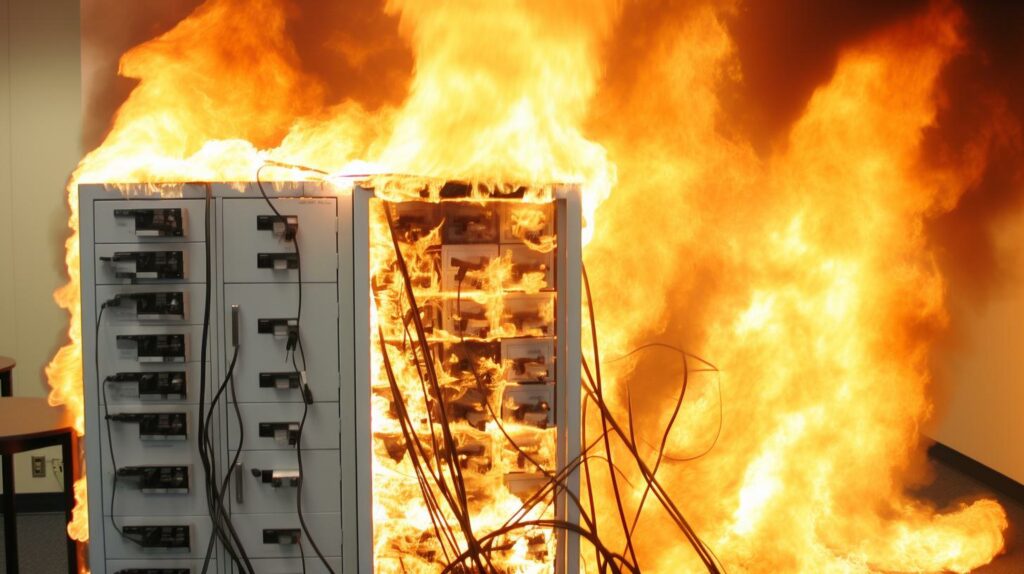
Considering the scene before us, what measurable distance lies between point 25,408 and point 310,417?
1392mm

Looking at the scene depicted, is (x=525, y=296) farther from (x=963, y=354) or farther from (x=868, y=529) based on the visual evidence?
(x=963, y=354)

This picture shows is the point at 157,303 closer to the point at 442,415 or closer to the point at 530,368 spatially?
the point at 442,415

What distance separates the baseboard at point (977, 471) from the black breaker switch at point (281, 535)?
12.9ft

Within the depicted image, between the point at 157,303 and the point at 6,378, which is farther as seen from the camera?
the point at 6,378

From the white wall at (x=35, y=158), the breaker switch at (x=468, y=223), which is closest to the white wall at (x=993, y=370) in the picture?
the breaker switch at (x=468, y=223)

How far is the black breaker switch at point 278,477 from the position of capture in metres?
3.10

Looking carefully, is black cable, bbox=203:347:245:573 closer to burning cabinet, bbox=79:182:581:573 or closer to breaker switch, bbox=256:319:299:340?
burning cabinet, bbox=79:182:581:573

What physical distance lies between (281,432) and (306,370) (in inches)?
10.3

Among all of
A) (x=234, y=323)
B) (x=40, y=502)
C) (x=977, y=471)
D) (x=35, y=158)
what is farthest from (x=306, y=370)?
(x=977, y=471)

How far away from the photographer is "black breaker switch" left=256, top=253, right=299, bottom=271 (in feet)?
10.1

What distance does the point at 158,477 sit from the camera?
3.10 m

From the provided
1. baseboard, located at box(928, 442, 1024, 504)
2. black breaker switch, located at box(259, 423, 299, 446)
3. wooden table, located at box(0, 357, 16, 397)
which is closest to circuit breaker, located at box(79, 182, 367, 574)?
black breaker switch, located at box(259, 423, 299, 446)

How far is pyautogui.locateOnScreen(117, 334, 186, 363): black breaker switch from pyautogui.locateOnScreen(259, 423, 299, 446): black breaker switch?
0.43 metres

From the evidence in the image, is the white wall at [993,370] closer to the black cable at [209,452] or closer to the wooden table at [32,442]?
the black cable at [209,452]
